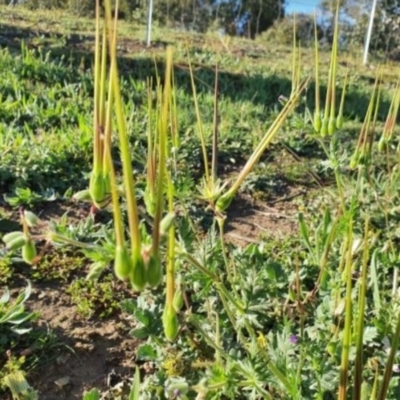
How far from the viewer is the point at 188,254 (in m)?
0.93

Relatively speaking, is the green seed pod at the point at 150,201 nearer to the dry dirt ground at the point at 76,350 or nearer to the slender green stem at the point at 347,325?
the slender green stem at the point at 347,325

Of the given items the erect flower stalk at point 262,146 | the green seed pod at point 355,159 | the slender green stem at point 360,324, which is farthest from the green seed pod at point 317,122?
the slender green stem at point 360,324

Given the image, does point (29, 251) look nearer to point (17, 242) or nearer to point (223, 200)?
point (17, 242)

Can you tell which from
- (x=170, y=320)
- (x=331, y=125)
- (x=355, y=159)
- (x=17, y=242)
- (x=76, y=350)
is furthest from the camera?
(x=76, y=350)

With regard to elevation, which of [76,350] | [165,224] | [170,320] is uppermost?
[165,224]

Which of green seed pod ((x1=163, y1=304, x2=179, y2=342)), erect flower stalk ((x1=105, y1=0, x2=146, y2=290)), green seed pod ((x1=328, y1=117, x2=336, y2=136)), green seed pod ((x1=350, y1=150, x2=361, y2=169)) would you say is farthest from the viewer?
green seed pod ((x1=350, y1=150, x2=361, y2=169))

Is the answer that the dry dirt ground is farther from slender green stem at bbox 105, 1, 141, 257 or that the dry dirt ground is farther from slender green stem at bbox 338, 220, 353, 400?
slender green stem at bbox 105, 1, 141, 257

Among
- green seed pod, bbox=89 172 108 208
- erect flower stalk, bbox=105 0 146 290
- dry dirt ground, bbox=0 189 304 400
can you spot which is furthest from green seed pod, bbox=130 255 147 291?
dry dirt ground, bbox=0 189 304 400

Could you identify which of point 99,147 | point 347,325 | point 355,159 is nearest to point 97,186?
point 99,147

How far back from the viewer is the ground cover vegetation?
77 centimetres

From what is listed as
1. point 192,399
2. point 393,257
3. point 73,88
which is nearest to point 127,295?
point 192,399

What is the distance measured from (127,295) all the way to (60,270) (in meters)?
0.30

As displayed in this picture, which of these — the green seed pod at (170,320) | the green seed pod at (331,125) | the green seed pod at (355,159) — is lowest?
the green seed pod at (170,320)

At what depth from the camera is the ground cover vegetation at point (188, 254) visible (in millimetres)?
769
